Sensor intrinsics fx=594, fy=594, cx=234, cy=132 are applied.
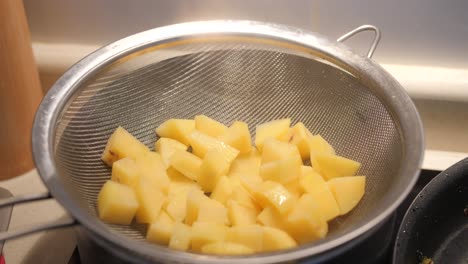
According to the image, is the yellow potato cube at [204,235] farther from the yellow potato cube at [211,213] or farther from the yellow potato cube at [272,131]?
the yellow potato cube at [272,131]

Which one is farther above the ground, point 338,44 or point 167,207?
point 338,44

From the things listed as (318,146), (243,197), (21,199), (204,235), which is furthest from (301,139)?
(21,199)

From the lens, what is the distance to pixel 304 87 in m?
0.96

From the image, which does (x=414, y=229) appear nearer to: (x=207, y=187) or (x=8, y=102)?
(x=207, y=187)

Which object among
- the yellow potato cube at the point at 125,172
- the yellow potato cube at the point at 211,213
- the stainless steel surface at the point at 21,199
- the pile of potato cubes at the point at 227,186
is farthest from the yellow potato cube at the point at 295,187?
the stainless steel surface at the point at 21,199

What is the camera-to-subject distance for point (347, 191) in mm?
814

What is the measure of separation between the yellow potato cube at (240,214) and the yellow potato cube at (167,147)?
137 mm

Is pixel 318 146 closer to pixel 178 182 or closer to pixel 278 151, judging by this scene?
pixel 278 151

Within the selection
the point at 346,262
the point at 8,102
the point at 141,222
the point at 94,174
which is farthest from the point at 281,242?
the point at 8,102

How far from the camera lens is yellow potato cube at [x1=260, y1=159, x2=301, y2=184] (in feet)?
Result: 2.67

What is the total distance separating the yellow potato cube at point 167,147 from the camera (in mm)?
879

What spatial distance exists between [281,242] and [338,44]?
35 cm

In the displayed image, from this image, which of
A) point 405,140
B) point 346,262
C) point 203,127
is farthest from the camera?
point 203,127

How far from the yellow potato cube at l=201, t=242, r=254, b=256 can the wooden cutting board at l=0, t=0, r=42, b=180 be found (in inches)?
15.8
